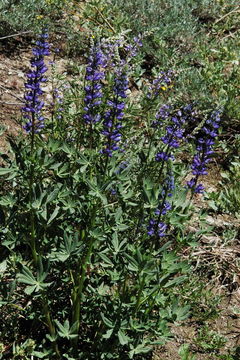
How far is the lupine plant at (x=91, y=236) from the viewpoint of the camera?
94.7 inches

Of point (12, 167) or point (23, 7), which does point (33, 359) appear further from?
point (23, 7)

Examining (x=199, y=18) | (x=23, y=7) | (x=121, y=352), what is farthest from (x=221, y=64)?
(x=121, y=352)

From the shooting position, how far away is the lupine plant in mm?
2404

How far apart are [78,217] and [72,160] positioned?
1.23ft

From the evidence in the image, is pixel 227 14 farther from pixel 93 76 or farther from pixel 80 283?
pixel 80 283

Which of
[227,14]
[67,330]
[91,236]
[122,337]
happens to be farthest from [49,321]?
[227,14]

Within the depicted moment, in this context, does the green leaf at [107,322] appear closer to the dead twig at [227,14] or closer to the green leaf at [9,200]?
the green leaf at [9,200]

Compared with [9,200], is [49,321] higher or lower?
lower

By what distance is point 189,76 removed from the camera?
5820 millimetres

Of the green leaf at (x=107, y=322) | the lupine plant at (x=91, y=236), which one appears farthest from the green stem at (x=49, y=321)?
the green leaf at (x=107, y=322)

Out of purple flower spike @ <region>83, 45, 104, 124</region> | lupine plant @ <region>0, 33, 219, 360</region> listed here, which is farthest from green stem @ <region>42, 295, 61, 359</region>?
purple flower spike @ <region>83, 45, 104, 124</region>

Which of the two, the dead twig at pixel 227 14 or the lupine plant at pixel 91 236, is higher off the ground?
the dead twig at pixel 227 14

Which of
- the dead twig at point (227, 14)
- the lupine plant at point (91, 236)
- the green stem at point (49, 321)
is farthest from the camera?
the dead twig at point (227, 14)

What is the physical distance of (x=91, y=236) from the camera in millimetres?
2438
